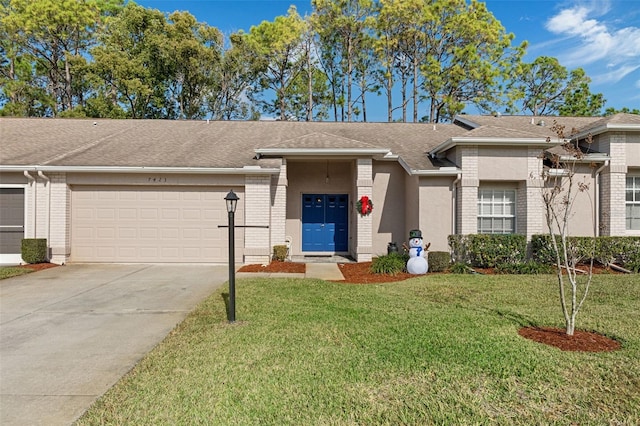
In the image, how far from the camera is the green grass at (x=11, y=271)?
30.1ft

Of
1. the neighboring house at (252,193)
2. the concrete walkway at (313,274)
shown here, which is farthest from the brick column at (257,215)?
the concrete walkway at (313,274)

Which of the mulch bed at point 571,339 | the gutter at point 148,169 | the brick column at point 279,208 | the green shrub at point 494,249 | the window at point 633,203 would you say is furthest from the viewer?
the brick column at point 279,208

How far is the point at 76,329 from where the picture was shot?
5.37 meters

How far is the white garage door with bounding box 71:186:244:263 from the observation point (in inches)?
441

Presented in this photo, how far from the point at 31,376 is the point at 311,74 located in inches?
1211

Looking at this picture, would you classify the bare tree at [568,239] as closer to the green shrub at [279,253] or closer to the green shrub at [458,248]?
the green shrub at [458,248]

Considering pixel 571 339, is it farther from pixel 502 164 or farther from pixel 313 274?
pixel 502 164

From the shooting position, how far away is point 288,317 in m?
5.63

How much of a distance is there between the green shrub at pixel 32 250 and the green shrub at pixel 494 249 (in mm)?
12320

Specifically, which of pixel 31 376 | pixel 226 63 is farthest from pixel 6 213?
pixel 226 63

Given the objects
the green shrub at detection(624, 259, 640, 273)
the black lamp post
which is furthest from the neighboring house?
the black lamp post

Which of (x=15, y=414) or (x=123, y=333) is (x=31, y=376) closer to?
(x=15, y=414)

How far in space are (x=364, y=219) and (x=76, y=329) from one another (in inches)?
324

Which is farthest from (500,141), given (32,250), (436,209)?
(32,250)
